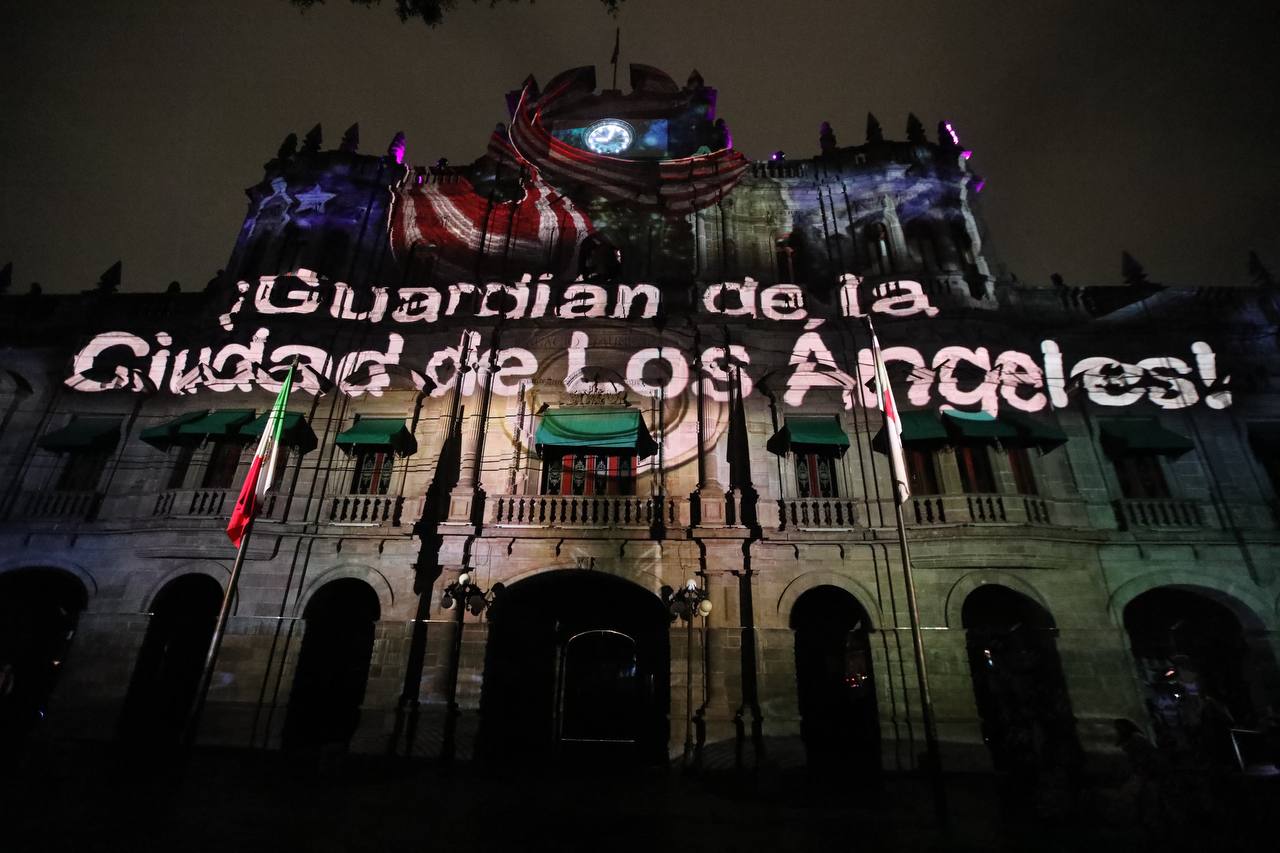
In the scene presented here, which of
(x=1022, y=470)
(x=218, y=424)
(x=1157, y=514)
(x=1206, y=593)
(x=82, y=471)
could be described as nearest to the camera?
(x=1206, y=593)

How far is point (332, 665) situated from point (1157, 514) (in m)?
22.9

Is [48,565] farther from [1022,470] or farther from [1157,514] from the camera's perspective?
[1157,514]

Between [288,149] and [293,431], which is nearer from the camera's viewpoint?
[293,431]

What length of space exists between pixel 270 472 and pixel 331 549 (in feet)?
11.6

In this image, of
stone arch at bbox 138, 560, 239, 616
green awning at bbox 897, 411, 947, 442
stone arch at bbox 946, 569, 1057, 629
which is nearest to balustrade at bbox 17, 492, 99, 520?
stone arch at bbox 138, 560, 239, 616

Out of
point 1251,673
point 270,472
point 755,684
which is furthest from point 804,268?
point 270,472

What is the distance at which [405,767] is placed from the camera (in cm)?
1285

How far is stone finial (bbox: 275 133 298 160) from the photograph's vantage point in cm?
2286

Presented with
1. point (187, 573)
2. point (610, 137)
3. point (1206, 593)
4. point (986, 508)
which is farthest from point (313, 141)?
point (1206, 593)

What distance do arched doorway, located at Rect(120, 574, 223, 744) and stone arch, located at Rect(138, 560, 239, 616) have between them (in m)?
0.13

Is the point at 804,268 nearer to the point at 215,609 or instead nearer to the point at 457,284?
the point at 457,284

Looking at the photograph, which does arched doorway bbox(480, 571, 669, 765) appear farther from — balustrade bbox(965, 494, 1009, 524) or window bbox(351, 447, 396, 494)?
balustrade bbox(965, 494, 1009, 524)

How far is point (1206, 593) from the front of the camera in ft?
48.9

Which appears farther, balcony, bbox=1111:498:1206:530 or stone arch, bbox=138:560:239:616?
stone arch, bbox=138:560:239:616
